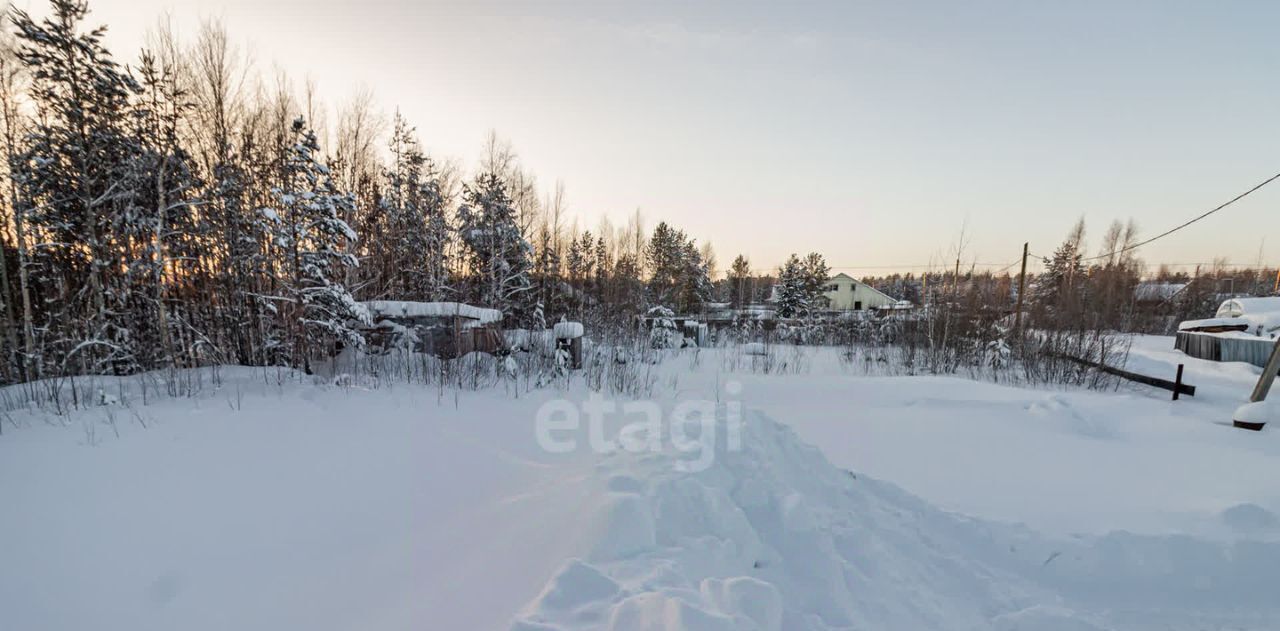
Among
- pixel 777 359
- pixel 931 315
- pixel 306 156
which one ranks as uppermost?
pixel 306 156

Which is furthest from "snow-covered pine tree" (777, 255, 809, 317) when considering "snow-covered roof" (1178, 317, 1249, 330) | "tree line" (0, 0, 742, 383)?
"tree line" (0, 0, 742, 383)

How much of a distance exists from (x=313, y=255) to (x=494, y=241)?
951 cm

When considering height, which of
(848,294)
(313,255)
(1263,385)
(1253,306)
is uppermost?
(848,294)

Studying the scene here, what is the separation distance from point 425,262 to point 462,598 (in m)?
15.8

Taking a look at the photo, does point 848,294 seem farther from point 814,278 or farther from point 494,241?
point 494,241

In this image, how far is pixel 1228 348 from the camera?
11.0 m

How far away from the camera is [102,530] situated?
231cm

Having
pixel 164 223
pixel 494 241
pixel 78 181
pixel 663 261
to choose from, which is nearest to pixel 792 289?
pixel 663 261

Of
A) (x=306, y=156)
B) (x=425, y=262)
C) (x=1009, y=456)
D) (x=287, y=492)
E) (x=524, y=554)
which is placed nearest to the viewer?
(x=524, y=554)


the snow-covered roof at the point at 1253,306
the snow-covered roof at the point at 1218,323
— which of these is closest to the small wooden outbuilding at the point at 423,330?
the snow-covered roof at the point at 1218,323

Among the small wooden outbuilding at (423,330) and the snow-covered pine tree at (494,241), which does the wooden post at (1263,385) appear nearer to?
the small wooden outbuilding at (423,330)

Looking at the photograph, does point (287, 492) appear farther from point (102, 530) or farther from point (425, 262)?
point (425, 262)

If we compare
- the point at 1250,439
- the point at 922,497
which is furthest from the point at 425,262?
the point at 1250,439

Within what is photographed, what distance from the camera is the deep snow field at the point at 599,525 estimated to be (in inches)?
75.1
